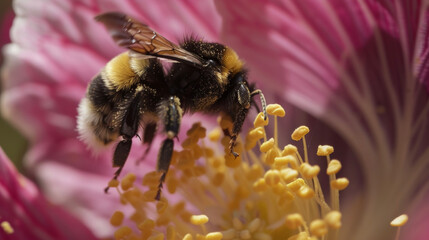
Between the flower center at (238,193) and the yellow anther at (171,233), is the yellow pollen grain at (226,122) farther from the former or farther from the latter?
the yellow anther at (171,233)

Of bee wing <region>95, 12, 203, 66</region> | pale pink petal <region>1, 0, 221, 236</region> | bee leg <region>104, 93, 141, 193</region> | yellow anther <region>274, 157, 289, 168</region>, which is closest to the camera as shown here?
bee wing <region>95, 12, 203, 66</region>

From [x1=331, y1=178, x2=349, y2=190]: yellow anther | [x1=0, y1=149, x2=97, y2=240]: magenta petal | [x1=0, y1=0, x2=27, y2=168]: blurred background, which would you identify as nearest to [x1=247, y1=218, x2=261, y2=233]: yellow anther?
[x1=331, y1=178, x2=349, y2=190]: yellow anther

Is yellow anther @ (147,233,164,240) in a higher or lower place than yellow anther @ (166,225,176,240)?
lower

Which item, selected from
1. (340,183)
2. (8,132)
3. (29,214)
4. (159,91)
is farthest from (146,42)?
(8,132)

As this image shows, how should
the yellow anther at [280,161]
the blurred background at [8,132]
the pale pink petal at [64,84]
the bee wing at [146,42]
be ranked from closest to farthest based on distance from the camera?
the bee wing at [146,42] < the yellow anther at [280,161] < the pale pink petal at [64,84] < the blurred background at [8,132]

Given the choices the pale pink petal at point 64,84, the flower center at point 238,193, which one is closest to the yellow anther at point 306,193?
the flower center at point 238,193

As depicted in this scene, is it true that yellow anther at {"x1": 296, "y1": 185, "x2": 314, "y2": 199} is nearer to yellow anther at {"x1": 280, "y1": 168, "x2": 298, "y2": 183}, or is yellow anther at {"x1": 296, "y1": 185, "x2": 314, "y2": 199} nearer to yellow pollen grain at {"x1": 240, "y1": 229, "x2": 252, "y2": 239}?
yellow anther at {"x1": 280, "y1": 168, "x2": 298, "y2": 183}
